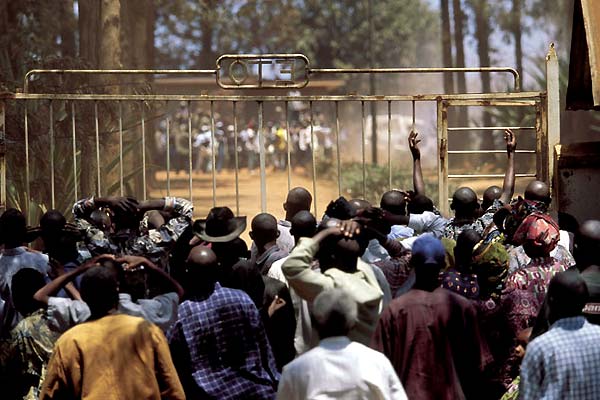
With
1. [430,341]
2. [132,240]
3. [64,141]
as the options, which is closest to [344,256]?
[430,341]

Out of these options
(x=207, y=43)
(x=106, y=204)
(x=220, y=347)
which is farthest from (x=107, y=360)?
(x=207, y=43)

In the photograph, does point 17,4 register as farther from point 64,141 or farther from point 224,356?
point 224,356

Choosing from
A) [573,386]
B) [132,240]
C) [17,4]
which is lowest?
[573,386]

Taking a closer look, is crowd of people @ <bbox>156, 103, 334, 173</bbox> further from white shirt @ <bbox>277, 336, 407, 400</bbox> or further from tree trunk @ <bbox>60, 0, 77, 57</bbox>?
white shirt @ <bbox>277, 336, 407, 400</bbox>

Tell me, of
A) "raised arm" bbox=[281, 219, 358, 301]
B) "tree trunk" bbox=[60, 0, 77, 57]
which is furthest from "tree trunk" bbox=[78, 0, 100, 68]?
"raised arm" bbox=[281, 219, 358, 301]

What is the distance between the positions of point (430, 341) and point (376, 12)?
49.9 m

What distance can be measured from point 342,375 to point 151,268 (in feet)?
4.87

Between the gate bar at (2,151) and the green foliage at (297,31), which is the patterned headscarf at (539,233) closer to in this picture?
the gate bar at (2,151)

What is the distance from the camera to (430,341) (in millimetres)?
5746

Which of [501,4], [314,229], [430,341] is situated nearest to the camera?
[430,341]

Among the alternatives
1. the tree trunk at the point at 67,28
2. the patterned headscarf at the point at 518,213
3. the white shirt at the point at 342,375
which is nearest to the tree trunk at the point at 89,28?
the tree trunk at the point at 67,28

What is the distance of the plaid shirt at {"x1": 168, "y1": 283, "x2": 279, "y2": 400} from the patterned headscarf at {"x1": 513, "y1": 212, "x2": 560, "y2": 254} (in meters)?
1.82

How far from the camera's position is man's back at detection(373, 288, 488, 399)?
573 centimetres

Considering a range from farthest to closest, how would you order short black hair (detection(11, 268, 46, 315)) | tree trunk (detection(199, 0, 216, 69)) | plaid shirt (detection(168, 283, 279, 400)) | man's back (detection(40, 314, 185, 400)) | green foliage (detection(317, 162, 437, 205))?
1. tree trunk (detection(199, 0, 216, 69))
2. green foliage (detection(317, 162, 437, 205))
3. short black hair (detection(11, 268, 46, 315))
4. plaid shirt (detection(168, 283, 279, 400))
5. man's back (detection(40, 314, 185, 400))
